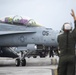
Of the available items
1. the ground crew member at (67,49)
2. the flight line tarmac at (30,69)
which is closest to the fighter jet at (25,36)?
the flight line tarmac at (30,69)

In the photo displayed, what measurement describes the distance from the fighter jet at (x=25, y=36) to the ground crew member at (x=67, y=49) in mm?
10298

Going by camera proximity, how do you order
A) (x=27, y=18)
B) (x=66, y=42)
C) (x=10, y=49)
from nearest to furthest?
(x=66, y=42) → (x=27, y=18) → (x=10, y=49)

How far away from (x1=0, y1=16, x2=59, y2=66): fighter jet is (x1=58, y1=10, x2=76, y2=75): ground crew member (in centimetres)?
1030

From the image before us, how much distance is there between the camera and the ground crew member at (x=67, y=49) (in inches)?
244

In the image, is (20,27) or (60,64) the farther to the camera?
(20,27)

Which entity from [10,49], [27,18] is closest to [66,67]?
[27,18]

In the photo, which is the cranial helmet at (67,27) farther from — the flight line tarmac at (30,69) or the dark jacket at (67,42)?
the flight line tarmac at (30,69)

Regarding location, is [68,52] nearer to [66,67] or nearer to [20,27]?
[66,67]

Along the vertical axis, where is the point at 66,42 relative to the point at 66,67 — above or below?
above

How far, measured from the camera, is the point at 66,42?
20.4ft

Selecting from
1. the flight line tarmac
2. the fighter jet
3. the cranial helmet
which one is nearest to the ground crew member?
the cranial helmet

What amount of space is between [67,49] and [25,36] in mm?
11149

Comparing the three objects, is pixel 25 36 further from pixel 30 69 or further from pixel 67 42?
pixel 67 42

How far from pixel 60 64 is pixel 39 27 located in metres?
11.4
